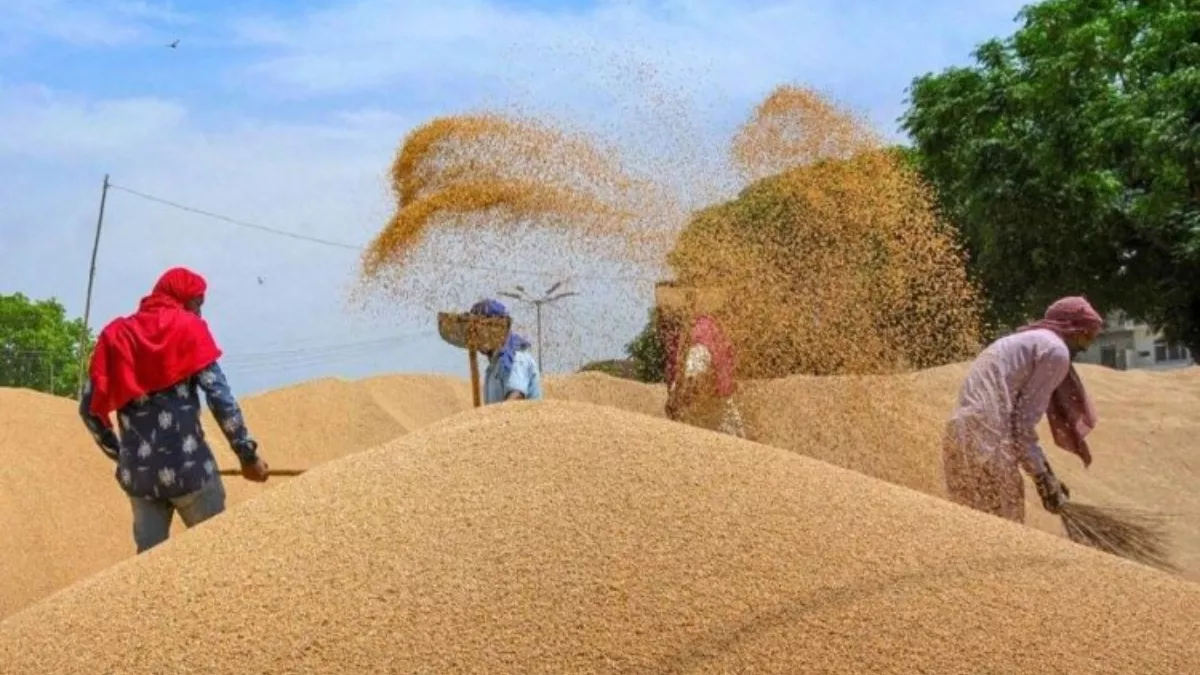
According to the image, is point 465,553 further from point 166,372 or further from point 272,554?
point 166,372

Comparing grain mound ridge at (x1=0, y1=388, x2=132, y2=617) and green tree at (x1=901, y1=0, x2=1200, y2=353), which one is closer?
grain mound ridge at (x1=0, y1=388, x2=132, y2=617)

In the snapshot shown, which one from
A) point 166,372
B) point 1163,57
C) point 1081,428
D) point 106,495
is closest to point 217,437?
point 106,495

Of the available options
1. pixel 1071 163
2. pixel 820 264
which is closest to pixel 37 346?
pixel 1071 163

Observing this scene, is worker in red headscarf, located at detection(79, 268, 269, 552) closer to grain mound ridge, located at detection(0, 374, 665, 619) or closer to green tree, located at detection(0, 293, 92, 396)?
grain mound ridge, located at detection(0, 374, 665, 619)

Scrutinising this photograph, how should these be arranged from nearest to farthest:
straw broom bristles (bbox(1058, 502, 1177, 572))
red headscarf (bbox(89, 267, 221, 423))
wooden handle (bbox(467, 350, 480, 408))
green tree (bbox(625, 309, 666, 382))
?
red headscarf (bbox(89, 267, 221, 423)) < straw broom bristles (bbox(1058, 502, 1177, 572)) < wooden handle (bbox(467, 350, 480, 408)) < green tree (bbox(625, 309, 666, 382))

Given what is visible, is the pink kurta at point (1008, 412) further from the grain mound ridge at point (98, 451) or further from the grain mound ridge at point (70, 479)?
the grain mound ridge at point (70, 479)

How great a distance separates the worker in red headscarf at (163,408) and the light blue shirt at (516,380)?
138 centimetres

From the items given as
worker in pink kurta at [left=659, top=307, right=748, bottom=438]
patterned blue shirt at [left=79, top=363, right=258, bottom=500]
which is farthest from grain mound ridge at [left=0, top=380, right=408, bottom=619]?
worker in pink kurta at [left=659, top=307, right=748, bottom=438]

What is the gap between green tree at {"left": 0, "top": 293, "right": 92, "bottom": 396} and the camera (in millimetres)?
41000

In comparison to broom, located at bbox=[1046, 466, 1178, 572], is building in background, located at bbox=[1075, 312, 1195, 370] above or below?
below

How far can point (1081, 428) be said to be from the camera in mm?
5613

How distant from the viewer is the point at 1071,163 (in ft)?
57.2

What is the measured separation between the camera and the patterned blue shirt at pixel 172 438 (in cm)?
495

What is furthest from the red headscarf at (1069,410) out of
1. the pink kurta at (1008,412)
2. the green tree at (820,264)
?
the green tree at (820,264)
